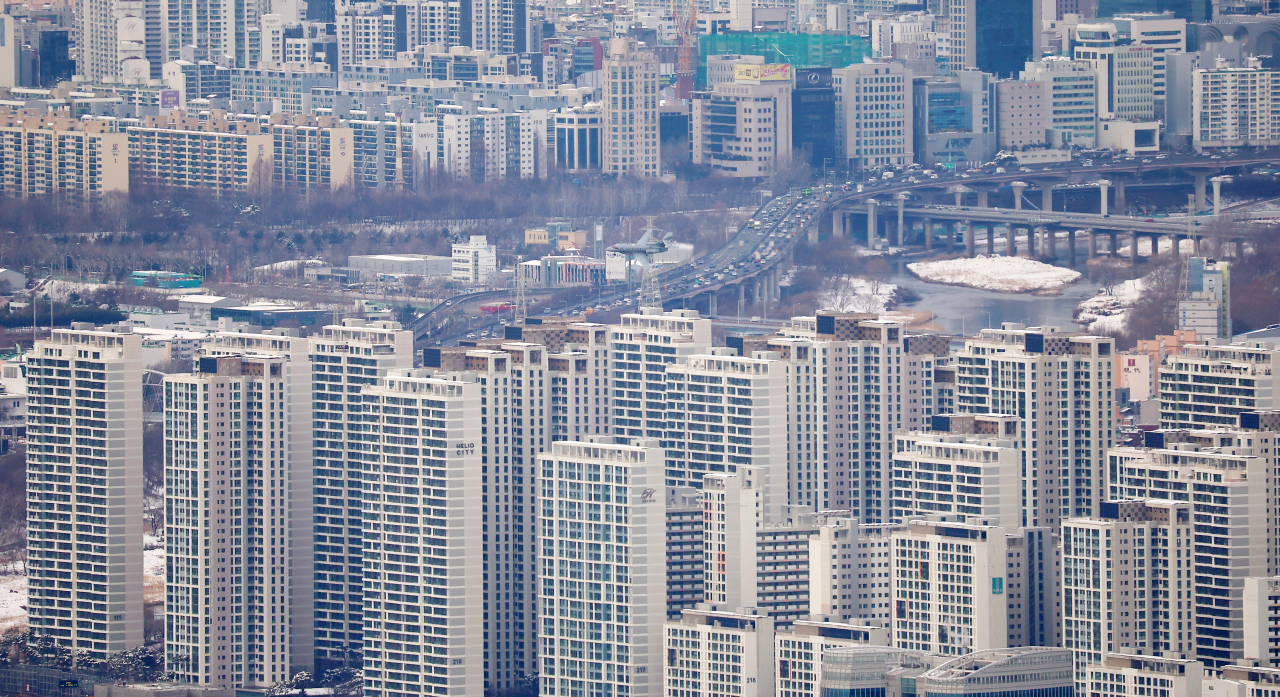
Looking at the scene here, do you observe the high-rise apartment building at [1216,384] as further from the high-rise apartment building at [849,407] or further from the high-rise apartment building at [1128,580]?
the high-rise apartment building at [1128,580]

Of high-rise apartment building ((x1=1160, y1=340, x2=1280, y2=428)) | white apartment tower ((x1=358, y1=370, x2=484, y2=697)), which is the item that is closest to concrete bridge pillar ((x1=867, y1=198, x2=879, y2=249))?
high-rise apartment building ((x1=1160, y1=340, x2=1280, y2=428))

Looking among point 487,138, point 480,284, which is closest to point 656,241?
point 480,284

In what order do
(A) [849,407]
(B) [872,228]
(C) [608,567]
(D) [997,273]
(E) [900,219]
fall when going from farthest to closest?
(E) [900,219]
(B) [872,228]
(D) [997,273]
(A) [849,407]
(C) [608,567]

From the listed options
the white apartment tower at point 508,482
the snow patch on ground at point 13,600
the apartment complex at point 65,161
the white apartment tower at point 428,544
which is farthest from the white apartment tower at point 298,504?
the apartment complex at point 65,161

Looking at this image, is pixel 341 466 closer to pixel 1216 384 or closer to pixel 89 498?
pixel 89 498

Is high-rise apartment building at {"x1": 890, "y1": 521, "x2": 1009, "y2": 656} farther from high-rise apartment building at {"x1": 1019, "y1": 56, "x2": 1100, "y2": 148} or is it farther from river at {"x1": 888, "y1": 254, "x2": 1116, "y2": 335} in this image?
high-rise apartment building at {"x1": 1019, "y1": 56, "x2": 1100, "y2": 148}

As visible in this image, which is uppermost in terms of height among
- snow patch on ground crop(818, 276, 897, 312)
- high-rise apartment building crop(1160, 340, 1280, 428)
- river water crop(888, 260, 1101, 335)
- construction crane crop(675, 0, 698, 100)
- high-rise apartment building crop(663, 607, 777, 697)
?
construction crane crop(675, 0, 698, 100)

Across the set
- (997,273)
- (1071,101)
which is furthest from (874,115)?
(997,273)
